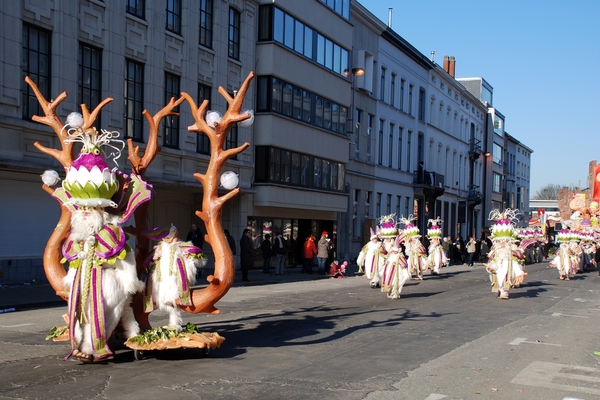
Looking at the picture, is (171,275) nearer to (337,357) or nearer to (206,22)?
(337,357)

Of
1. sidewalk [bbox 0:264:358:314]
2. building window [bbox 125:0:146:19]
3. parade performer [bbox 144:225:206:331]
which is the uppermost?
building window [bbox 125:0:146:19]

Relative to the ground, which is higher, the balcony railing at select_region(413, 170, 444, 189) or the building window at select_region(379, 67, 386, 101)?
the building window at select_region(379, 67, 386, 101)

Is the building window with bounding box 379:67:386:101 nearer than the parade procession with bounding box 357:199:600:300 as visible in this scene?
No

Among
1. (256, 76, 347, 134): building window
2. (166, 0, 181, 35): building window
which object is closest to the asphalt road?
(166, 0, 181, 35): building window

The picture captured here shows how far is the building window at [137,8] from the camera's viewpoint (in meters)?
21.0

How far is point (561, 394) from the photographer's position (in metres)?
7.63

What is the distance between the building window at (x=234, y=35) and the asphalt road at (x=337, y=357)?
12.7m

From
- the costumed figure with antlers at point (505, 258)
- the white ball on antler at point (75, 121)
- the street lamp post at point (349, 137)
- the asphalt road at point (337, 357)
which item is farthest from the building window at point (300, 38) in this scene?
the white ball on antler at point (75, 121)

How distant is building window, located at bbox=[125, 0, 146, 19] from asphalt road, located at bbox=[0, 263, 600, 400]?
10.1 m

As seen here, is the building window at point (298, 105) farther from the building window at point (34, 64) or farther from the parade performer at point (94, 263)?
the parade performer at point (94, 263)

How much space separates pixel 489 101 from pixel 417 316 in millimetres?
63310

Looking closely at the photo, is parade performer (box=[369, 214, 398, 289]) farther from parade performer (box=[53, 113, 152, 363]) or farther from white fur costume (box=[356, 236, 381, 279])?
parade performer (box=[53, 113, 152, 363])

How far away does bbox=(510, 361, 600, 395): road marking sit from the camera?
8.01 meters

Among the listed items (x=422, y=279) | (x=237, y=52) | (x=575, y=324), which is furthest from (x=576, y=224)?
(x=575, y=324)
